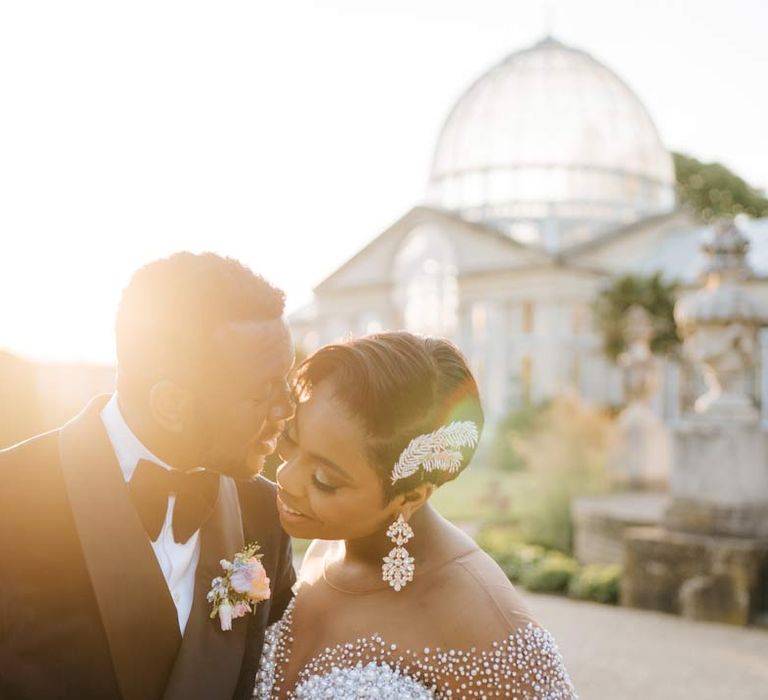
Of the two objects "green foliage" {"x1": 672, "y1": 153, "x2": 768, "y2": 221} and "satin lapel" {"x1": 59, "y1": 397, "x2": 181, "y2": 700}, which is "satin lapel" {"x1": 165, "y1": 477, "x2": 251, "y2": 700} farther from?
"green foliage" {"x1": 672, "y1": 153, "x2": 768, "y2": 221}

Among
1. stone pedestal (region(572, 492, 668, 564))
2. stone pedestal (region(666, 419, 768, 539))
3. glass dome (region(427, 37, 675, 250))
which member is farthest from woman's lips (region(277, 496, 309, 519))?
glass dome (region(427, 37, 675, 250))

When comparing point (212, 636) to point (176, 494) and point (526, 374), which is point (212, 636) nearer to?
point (176, 494)

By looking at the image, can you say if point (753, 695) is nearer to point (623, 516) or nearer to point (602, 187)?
point (623, 516)

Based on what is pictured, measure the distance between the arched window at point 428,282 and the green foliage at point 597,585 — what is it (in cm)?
3065

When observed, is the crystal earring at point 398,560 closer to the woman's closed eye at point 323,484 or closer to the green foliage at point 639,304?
the woman's closed eye at point 323,484

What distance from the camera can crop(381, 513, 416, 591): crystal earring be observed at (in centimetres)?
299

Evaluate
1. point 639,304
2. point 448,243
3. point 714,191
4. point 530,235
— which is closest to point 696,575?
point 639,304

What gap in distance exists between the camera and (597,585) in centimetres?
1262

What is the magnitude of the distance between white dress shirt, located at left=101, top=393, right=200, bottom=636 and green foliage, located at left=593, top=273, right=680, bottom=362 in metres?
31.3

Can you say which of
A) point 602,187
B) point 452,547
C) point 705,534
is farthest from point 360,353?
point 602,187

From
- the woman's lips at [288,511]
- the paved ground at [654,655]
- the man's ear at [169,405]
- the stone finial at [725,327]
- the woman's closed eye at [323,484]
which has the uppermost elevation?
the man's ear at [169,405]

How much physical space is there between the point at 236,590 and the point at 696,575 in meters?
9.62

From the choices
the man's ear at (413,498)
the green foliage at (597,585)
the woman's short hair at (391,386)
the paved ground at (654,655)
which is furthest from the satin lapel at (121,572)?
the green foliage at (597,585)

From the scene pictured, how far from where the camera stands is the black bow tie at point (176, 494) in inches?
110
